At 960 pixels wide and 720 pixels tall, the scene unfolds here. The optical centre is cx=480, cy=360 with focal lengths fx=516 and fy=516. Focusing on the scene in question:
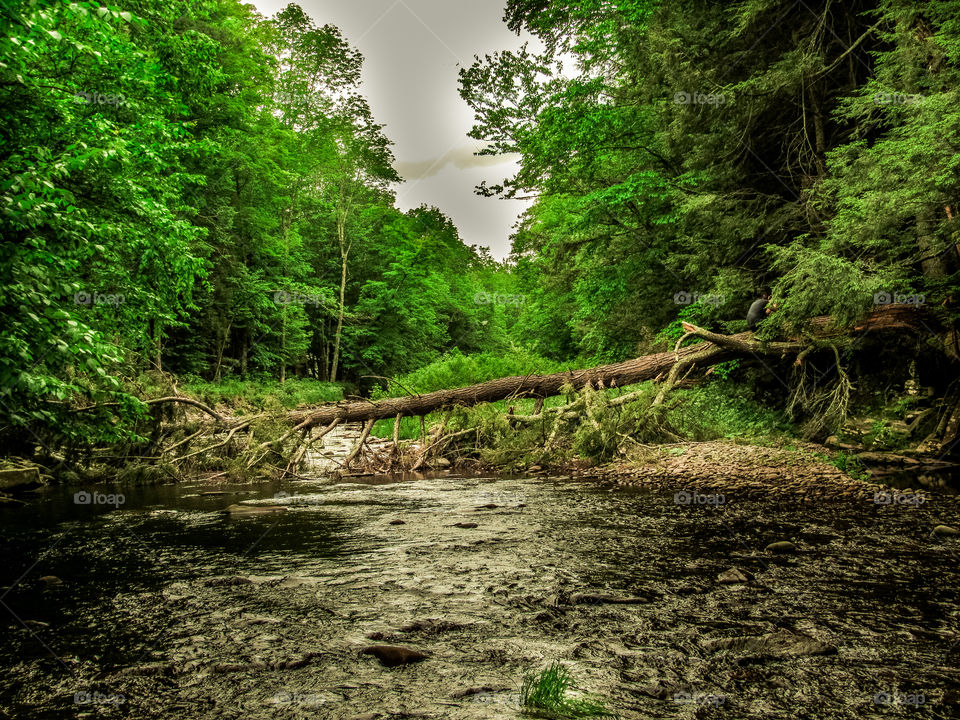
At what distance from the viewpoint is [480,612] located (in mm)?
3213

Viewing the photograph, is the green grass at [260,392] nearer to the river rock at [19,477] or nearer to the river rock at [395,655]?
the river rock at [19,477]

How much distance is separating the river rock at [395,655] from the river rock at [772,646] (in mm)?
1479

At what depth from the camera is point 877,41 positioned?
9523 mm

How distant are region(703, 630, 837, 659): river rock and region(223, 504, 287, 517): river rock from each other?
220 inches

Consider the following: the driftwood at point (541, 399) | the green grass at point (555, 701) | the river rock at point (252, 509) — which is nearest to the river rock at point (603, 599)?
the green grass at point (555, 701)

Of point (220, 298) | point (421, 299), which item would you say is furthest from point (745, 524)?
point (421, 299)

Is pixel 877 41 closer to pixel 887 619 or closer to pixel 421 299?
pixel 887 619

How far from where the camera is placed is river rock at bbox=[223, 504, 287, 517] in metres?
6.53

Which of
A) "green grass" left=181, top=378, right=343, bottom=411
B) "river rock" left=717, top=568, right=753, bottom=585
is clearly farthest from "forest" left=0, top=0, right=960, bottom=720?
"green grass" left=181, top=378, right=343, bottom=411

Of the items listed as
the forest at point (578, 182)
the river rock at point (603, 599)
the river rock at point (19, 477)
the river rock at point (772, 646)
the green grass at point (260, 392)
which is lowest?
the river rock at point (603, 599)

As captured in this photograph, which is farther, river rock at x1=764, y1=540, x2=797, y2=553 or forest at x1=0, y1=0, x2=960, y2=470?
forest at x1=0, y1=0, x2=960, y2=470

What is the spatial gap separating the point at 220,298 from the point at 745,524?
24.9 m

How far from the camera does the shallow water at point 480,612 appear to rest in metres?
2.25

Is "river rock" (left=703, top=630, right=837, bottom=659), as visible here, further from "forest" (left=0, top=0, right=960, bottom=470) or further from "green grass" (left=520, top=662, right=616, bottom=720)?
"forest" (left=0, top=0, right=960, bottom=470)
